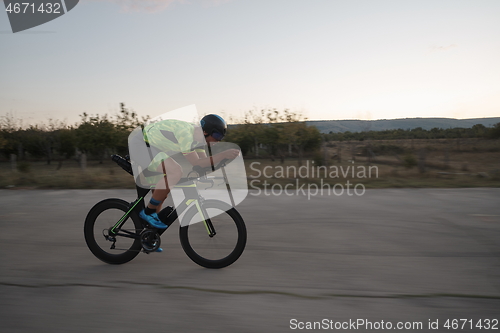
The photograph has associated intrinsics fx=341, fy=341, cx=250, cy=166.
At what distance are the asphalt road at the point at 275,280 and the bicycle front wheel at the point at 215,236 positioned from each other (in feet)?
0.50

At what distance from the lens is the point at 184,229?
377cm

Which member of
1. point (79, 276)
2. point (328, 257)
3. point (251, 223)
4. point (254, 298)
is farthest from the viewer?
point (251, 223)

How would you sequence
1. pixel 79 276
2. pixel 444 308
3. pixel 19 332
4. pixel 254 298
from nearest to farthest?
pixel 19 332, pixel 444 308, pixel 254 298, pixel 79 276

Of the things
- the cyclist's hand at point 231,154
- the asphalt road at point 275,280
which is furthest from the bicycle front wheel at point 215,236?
the cyclist's hand at point 231,154

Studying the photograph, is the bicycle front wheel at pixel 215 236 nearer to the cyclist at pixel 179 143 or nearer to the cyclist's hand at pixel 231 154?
the cyclist at pixel 179 143

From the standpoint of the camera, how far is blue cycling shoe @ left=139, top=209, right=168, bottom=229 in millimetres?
3777

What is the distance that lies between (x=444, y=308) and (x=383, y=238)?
2.07m

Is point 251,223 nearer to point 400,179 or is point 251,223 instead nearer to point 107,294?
point 107,294

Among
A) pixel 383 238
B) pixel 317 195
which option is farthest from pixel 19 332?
pixel 317 195

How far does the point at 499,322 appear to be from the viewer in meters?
2.67

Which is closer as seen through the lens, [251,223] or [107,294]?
[107,294]

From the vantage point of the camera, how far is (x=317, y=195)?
8742mm

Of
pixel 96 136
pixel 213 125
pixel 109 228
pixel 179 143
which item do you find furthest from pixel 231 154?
pixel 96 136

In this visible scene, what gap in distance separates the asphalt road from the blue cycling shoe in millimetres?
477
